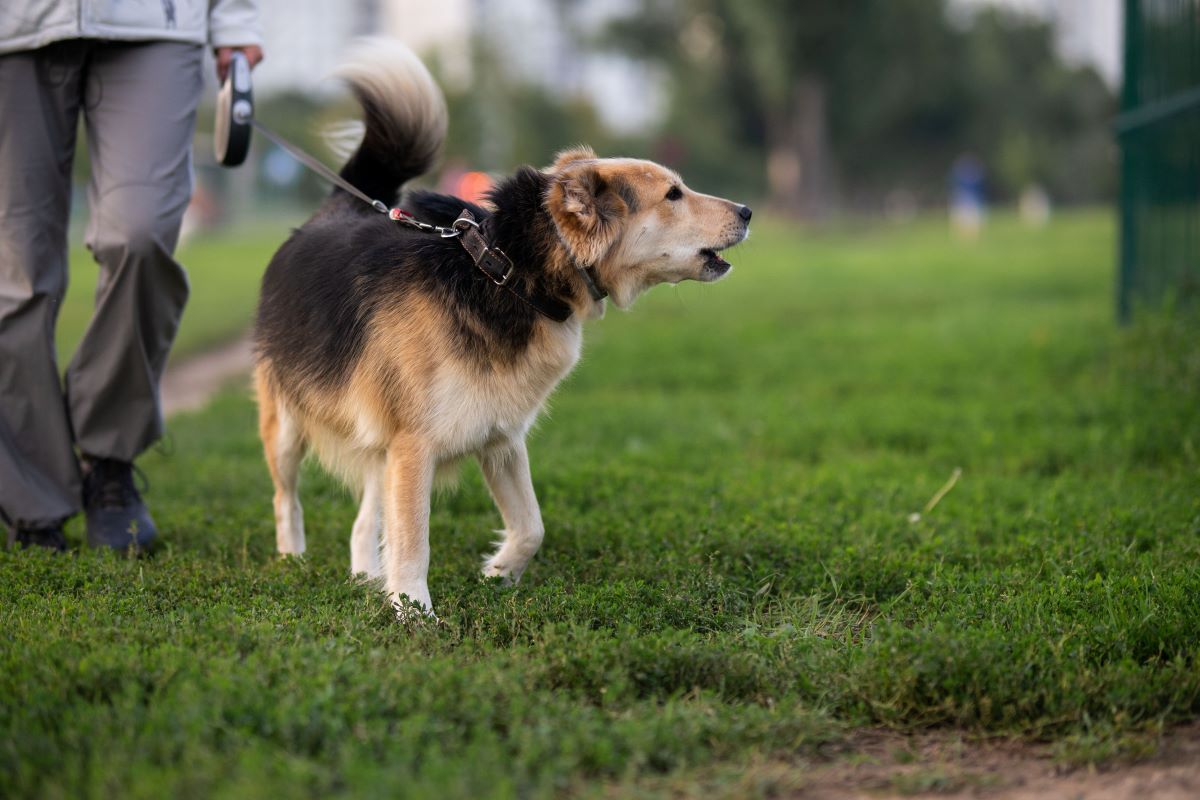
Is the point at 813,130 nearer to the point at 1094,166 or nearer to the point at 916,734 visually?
the point at 1094,166

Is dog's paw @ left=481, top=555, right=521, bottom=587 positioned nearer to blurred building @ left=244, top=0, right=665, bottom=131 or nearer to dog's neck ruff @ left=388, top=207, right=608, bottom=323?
dog's neck ruff @ left=388, top=207, right=608, bottom=323

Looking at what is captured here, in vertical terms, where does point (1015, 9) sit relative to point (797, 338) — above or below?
above

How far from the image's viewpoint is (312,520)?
5.46m

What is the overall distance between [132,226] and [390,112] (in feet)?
3.65

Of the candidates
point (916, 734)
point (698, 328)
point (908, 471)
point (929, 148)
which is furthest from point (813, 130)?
point (916, 734)

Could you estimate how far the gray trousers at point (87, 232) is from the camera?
4727 millimetres

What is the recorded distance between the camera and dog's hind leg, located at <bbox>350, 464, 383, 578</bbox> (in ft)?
15.6

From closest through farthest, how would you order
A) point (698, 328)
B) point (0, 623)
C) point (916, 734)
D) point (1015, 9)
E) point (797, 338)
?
point (916, 734)
point (0, 623)
point (797, 338)
point (698, 328)
point (1015, 9)

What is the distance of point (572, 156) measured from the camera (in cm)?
450

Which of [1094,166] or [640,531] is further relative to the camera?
[1094,166]

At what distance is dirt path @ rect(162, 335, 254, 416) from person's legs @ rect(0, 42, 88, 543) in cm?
388

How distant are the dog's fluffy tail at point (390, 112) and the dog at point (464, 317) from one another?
0.45 m

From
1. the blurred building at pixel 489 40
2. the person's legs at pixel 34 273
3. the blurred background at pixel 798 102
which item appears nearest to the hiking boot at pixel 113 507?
the person's legs at pixel 34 273

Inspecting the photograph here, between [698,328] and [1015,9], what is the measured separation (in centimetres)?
6310
